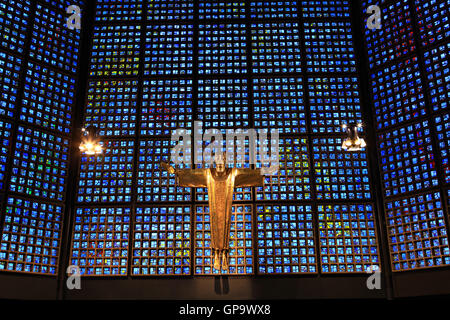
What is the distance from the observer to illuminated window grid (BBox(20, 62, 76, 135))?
12602 millimetres

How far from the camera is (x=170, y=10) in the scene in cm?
1507

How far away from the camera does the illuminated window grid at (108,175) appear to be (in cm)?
1266

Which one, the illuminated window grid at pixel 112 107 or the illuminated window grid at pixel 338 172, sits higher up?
the illuminated window grid at pixel 112 107

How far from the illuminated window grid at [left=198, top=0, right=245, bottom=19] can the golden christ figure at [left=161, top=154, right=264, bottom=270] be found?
227 inches

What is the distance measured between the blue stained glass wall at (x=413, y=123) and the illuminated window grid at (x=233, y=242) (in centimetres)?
367

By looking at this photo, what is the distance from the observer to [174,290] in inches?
460

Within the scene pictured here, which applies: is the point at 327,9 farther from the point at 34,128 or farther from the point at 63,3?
the point at 34,128

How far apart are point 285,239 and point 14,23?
960 centimetres

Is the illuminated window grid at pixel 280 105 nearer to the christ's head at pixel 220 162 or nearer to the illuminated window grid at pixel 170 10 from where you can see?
the christ's head at pixel 220 162

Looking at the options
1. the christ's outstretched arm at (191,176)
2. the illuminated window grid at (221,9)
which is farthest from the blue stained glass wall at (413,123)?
the christ's outstretched arm at (191,176)

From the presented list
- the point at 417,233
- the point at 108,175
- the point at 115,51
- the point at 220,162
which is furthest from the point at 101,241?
the point at 417,233

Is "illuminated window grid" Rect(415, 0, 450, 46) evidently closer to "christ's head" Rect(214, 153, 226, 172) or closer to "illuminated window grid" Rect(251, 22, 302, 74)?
"illuminated window grid" Rect(251, 22, 302, 74)

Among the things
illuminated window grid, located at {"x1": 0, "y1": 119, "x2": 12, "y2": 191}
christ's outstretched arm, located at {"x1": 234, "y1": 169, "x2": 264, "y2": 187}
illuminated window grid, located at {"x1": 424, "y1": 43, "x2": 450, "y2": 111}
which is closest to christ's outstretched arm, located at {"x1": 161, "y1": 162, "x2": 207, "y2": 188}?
christ's outstretched arm, located at {"x1": 234, "y1": 169, "x2": 264, "y2": 187}

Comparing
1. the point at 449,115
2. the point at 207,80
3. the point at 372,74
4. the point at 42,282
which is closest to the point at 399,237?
the point at 449,115
